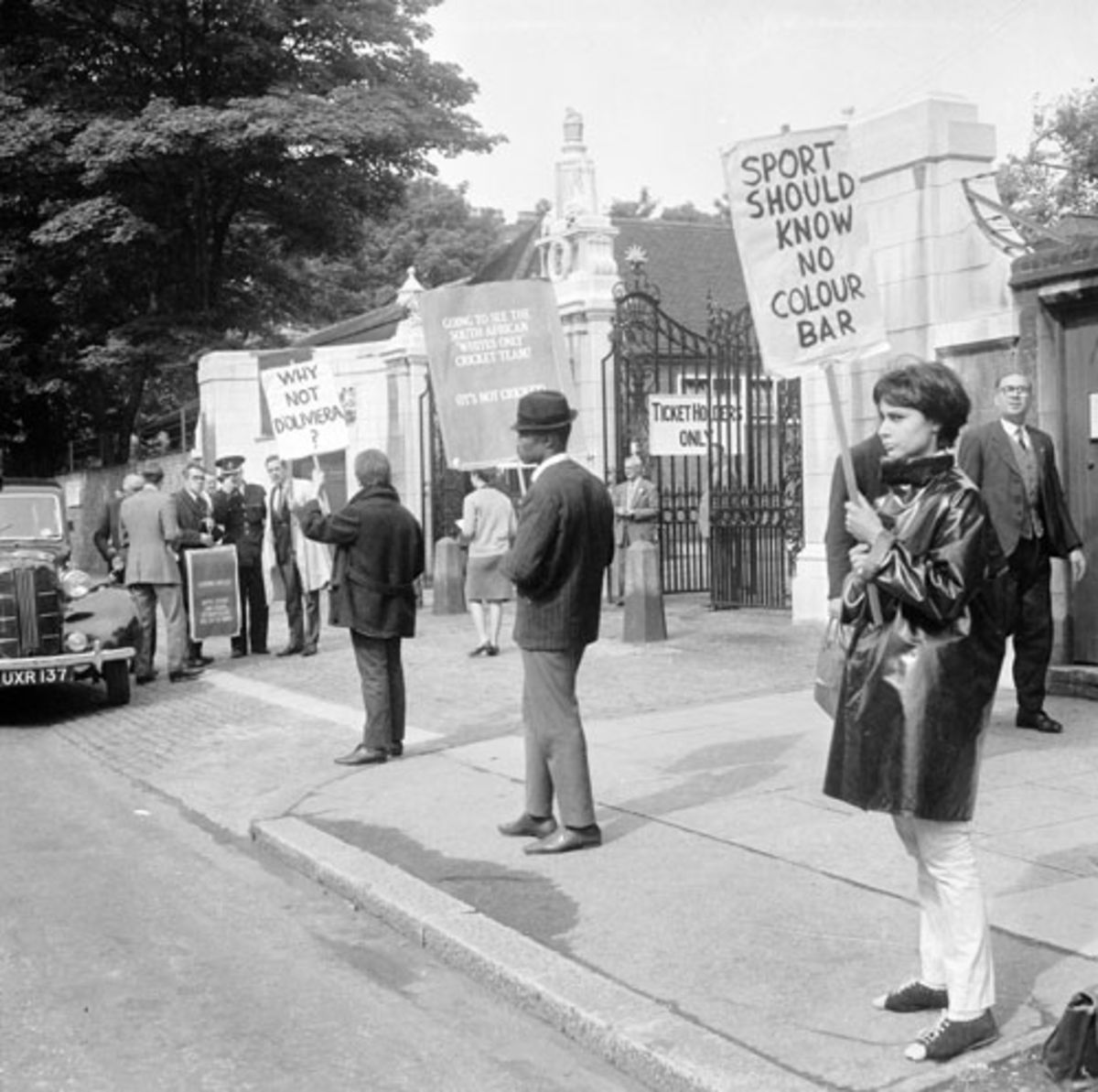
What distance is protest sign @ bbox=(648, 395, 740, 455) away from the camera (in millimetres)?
16844

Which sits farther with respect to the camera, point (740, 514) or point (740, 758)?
point (740, 514)

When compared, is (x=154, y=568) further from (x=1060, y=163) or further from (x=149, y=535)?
(x=1060, y=163)

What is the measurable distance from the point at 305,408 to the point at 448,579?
4795 mm

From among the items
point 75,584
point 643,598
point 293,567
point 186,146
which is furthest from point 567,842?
point 186,146

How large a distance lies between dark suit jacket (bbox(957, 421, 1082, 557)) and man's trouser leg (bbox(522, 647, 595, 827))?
296cm

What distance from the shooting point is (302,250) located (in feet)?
106

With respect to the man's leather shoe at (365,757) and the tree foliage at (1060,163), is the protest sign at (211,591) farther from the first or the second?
the tree foliage at (1060,163)

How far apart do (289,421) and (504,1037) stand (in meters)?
9.07

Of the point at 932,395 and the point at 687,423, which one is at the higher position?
the point at 687,423

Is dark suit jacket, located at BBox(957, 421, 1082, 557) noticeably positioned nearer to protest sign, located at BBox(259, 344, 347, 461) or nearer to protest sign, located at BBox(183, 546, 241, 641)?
protest sign, located at BBox(259, 344, 347, 461)

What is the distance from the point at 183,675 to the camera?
44.1 ft

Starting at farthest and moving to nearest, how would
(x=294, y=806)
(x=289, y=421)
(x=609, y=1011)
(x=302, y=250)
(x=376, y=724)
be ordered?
(x=302, y=250), (x=289, y=421), (x=376, y=724), (x=294, y=806), (x=609, y=1011)

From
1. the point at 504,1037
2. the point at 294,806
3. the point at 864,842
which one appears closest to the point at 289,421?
the point at 294,806

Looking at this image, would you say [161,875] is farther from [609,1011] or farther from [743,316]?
[743,316]
